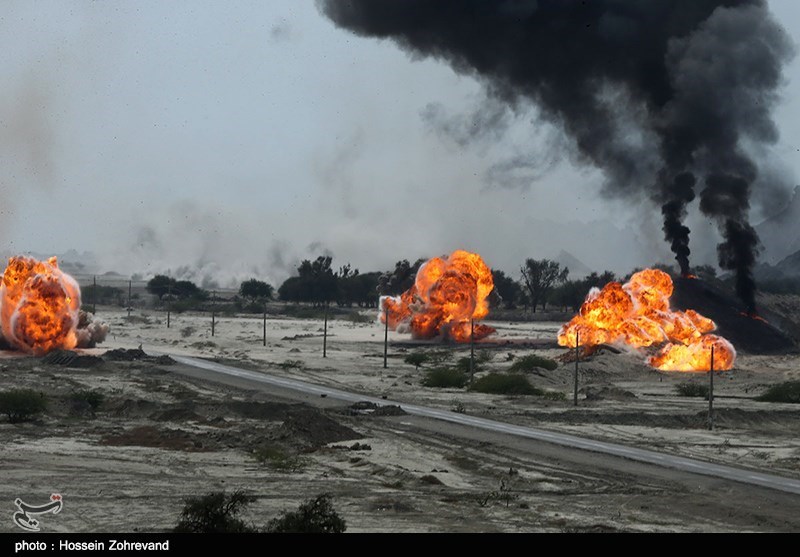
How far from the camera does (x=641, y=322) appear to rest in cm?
8562

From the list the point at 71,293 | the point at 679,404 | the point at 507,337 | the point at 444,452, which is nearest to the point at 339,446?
the point at 444,452

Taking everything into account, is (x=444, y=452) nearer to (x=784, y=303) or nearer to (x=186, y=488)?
(x=186, y=488)

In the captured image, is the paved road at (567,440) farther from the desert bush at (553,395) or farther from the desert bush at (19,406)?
the desert bush at (19,406)

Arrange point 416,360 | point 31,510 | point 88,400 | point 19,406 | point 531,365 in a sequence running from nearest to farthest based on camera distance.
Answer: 1. point 31,510
2. point 19,406
3. point 88,400
4. point 531,365
5. point 416,360

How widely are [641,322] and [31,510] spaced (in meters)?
66.8

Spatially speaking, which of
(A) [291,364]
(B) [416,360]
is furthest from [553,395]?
(A) [291,364]

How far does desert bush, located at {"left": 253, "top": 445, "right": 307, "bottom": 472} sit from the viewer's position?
34250 millimetres

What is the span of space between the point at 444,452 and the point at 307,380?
3014cm

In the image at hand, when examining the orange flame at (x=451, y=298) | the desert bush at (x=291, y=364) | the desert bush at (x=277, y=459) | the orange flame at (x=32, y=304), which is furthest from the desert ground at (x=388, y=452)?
the orange flame at (x=451, y=298)

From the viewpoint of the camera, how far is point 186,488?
30.1 m

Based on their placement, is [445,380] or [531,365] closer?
[445,380]

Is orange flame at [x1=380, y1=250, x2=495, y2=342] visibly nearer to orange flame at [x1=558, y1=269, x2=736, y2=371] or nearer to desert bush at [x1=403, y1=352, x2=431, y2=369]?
orange flame at [x1=558, y1=269, x2=736, y2=371]

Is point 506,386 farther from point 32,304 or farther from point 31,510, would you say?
point 31,510

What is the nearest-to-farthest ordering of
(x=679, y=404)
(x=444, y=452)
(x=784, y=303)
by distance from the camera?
(x=444, y=452), (x=679, y=404), (x=784, y=303)
